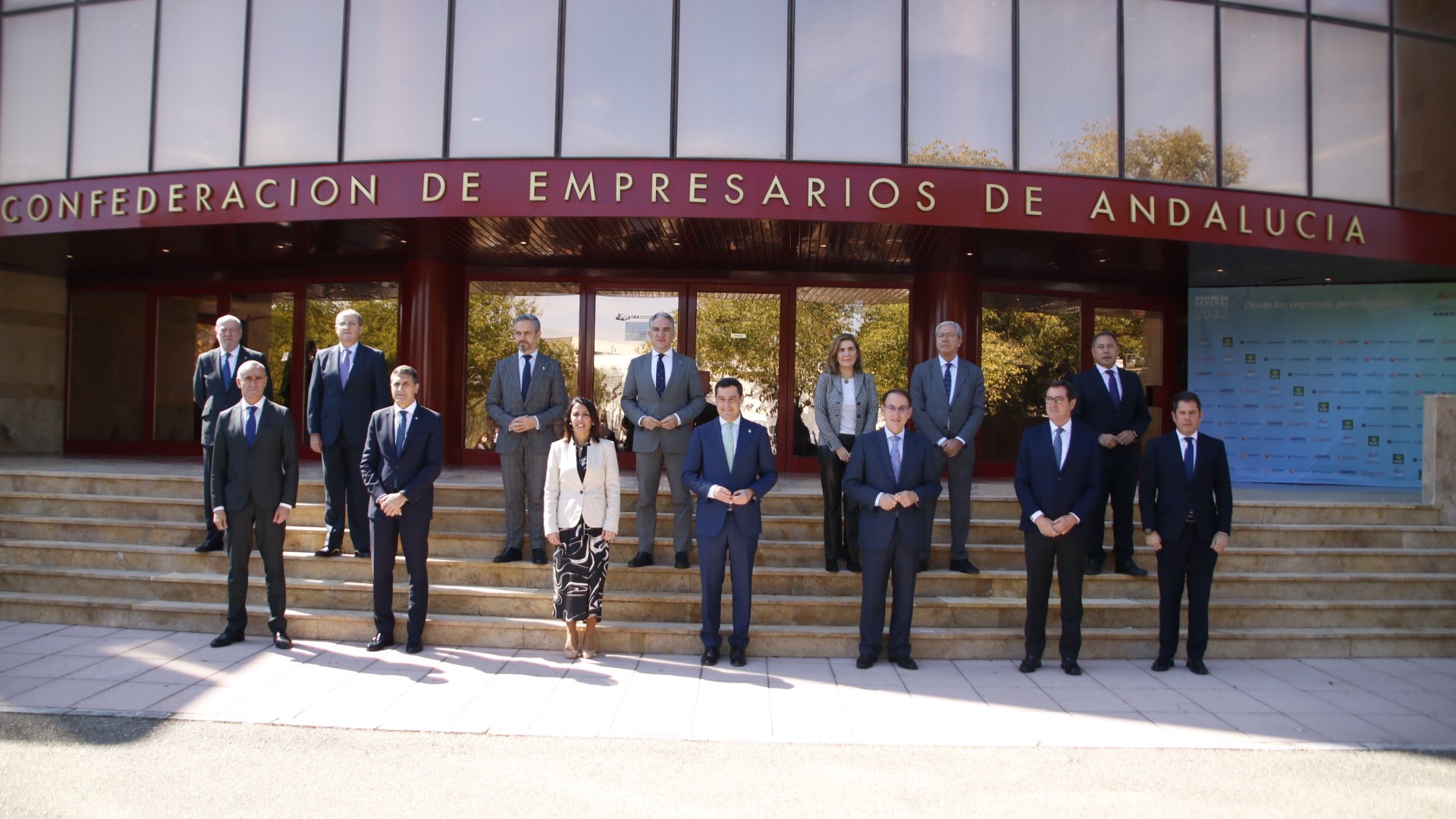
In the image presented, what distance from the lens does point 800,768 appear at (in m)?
4.03

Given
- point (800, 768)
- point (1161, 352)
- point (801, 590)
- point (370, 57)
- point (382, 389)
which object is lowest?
point (800, 768)

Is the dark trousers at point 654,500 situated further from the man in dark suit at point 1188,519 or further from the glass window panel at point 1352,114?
the glass window panel at point 1352,114

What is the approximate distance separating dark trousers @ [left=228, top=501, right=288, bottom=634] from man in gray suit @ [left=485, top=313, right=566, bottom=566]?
1.57m

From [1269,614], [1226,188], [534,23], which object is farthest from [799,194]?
[1269,614]

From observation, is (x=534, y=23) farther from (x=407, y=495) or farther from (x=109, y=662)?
(x=109, y=662)

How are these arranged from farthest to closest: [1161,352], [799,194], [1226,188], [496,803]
→ [1161,352] → [1226,188] → [799,194] → [496,803]

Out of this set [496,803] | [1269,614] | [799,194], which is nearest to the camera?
[496,803]

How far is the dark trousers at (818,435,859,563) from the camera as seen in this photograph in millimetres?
6574

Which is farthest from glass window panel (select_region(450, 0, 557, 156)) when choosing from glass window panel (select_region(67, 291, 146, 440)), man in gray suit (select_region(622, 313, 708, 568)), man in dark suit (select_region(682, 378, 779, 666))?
glass window panel (select_region(67, 291, 146, 440))

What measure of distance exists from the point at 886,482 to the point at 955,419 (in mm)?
1277

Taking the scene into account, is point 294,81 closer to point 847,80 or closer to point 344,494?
point 344,494

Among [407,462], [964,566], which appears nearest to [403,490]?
[407,462]

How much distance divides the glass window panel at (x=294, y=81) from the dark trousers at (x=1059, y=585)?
8.59 metres

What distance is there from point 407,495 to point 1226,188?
9159 mm
